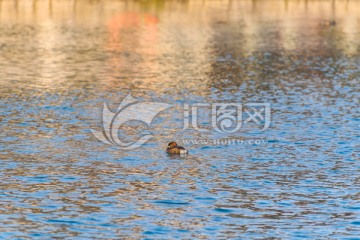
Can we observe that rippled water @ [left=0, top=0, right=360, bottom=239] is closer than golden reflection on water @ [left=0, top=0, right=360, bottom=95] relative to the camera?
Yes

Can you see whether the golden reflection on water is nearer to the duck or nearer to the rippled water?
the rippled water

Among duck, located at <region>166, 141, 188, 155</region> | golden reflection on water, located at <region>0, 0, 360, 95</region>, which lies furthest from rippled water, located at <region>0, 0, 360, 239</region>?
duck, located at <region>166, 141, 188, 155</region>

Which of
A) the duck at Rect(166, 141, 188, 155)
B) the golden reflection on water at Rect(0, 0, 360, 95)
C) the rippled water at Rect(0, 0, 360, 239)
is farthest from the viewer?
the golden reflection on water at Rect(0, 0, 360, 95)

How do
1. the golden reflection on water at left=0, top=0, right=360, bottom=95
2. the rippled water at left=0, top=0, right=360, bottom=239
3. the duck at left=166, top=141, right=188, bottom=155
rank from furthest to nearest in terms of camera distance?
1. the golden reflection on water at left=0, top=0, right=360, bottom=95
2. the duck at left=166, top=141, right=188, bottom=155
3. the rippled water at left=0, top=0, right=360, bottom=239

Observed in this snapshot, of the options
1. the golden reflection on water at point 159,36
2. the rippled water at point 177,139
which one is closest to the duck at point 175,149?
the rippled water at point 177,139

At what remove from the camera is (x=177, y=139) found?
35.8 m

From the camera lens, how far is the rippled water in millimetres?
24641

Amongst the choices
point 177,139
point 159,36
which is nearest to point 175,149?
point 177,139

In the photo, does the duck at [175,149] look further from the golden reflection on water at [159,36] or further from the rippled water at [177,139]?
the golden reflection on water at [159,36]

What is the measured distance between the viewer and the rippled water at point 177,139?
2464 cm

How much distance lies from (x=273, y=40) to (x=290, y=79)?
79.6 ft

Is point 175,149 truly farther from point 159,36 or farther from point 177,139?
point 159,36

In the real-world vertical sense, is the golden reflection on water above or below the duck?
above

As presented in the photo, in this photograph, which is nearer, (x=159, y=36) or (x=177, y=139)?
(x=177, y=139)
